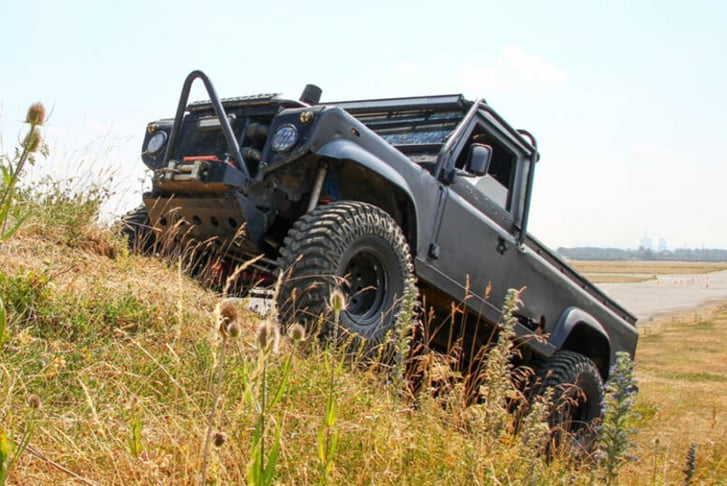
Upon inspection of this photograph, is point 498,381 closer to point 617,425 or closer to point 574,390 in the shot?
point 617,425

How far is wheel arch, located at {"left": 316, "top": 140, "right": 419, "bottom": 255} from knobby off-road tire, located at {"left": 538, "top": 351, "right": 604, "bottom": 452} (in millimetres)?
1639

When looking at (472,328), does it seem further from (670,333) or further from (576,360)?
(670,333)

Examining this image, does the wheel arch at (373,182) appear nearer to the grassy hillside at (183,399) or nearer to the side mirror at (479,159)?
the side mirror at (479,159)

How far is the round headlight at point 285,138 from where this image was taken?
13.9 feet

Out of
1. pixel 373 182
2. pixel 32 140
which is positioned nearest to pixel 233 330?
pixel 32 140

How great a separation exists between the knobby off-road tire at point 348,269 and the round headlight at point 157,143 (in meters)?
1.38

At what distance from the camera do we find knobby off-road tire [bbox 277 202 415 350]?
385cm

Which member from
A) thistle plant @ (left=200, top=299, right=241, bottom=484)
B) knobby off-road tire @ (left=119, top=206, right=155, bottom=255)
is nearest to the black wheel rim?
knobby off-road tire @ (left=119, top=206, right=155, bottom=255)

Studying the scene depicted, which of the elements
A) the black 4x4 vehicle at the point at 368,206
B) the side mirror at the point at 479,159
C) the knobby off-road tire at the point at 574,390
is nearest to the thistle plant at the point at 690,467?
the black 4x4 vehicle at the point at 368,206

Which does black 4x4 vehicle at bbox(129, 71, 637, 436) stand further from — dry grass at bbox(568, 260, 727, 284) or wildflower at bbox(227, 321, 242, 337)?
dry grass at bbox(568, 260, 727, 284)

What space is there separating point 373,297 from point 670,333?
16662mm

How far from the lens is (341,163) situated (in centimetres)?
447

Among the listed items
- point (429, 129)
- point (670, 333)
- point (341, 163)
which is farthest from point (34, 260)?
point (670, 333)

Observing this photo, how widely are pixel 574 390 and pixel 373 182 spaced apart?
2388 millimetres
